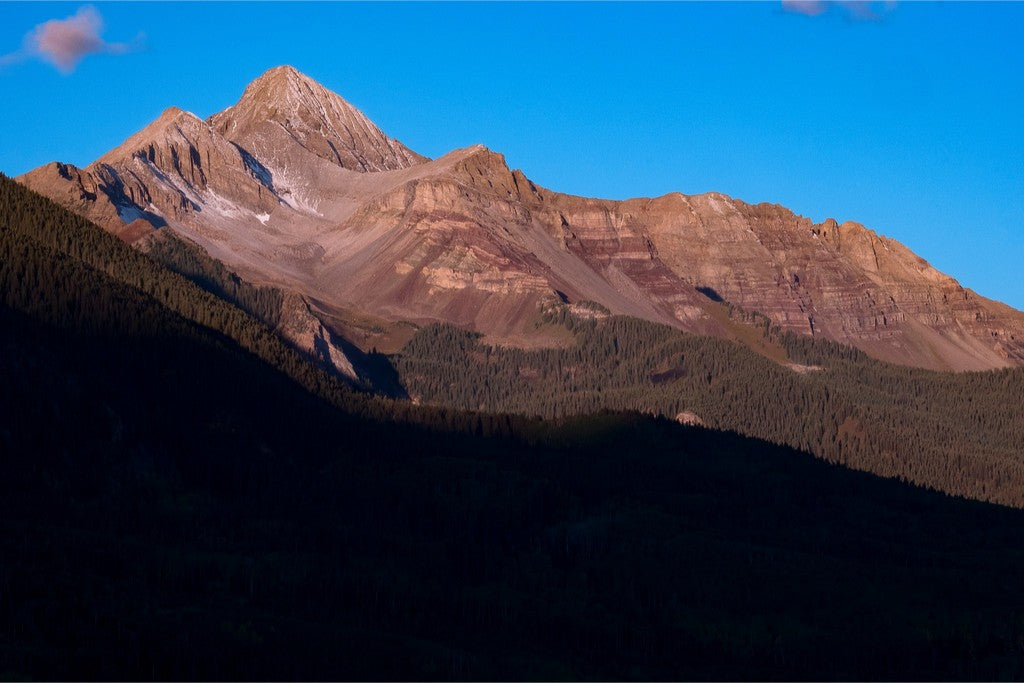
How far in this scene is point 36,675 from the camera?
17375 cm

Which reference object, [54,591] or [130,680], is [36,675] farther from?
[54,591]

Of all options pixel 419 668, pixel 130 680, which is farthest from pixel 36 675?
pixel 419 668

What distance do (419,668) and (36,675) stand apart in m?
39.4

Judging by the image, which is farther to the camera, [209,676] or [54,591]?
[54,591]

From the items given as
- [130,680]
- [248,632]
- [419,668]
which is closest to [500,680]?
[419,668]

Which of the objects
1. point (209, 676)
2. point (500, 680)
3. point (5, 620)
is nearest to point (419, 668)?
point (500, 680)

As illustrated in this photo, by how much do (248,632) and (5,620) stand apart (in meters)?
22.9

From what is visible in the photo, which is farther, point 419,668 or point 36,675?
point 419,668

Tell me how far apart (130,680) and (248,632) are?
21.6m

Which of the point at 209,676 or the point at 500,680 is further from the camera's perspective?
the point at 500,680

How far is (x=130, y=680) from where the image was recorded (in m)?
179

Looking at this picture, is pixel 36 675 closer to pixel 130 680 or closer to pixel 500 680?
pixel 130 680

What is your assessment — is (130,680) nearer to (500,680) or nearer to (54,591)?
(54,591)

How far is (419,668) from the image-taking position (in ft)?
654
